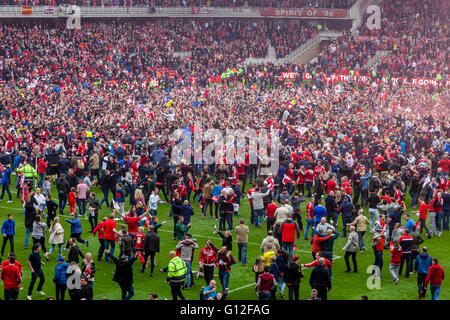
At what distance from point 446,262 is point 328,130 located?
1358 centimetres

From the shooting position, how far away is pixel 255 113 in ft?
123

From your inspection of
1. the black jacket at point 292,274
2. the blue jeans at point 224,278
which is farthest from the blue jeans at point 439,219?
the blue jeans at point 224,278

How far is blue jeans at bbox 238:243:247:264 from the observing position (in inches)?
727

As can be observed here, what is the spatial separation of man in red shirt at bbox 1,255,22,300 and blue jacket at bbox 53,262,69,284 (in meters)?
0.79

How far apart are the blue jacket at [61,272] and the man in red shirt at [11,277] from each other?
0.79 metres

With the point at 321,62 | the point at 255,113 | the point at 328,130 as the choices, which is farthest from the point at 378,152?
the point at 321,62

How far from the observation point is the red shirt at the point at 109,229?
18.2m

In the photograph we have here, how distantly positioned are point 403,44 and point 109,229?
1805 inches

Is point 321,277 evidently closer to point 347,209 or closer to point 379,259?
point 379,259

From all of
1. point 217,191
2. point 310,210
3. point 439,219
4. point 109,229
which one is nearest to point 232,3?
point 217,191

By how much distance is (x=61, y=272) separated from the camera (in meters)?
15.2

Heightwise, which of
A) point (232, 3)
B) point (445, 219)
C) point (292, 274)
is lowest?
point (445, 219)

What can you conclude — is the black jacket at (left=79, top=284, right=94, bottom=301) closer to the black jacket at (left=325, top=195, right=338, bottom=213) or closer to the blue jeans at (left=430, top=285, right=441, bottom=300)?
the blue jeans at (left=430, top=285, right=441, bottom=300)

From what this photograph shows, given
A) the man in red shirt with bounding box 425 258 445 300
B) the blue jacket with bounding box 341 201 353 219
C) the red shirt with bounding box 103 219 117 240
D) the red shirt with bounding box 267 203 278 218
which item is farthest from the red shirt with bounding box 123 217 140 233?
the man in red shirt with bounding box 425 258 445 300
